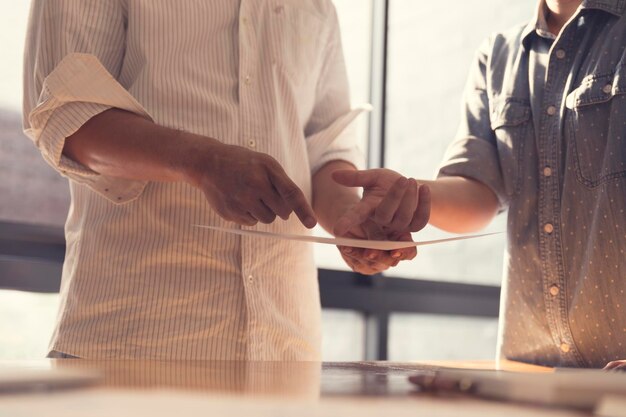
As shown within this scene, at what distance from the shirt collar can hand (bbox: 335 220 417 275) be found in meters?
0.55

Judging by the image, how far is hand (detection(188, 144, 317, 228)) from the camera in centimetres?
108

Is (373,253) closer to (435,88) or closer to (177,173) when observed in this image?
(177,173)

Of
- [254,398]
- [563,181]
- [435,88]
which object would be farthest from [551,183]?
[435,88]

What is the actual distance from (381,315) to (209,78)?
7.66 feet

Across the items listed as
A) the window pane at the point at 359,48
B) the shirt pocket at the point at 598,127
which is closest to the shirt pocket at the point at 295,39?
the shirt pocket at the point at 598,127

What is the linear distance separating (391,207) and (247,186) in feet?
1.02

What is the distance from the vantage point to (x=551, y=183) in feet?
4.75

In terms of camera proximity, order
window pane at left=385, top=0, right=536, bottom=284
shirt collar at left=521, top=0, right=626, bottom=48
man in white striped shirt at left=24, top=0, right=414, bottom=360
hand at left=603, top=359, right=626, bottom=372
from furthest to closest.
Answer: window pane at left=385, top=0, right=536, bottom=284
shirt collar at left=521, top=0, right=626, bottom=48
man in white striped shirt at left=24, top=0, right=414, bottom=360
hand at left=603, top=359, right=626, bottom=372

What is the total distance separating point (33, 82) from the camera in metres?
1.32

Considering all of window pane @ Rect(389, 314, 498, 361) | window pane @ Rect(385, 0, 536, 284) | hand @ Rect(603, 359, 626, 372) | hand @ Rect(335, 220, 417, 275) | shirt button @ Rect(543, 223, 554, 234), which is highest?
window pane @ Rect(385, 0, 536, 284)

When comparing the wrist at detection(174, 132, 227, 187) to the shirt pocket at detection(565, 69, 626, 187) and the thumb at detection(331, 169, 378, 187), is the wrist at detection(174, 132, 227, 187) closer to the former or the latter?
the thumb at detection(331, 169, 378, 187)

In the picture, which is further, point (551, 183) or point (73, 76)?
point (551, 183)

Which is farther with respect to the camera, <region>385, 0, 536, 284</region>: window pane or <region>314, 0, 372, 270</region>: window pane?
<region>385, 0, 536, 284</region>: window pane

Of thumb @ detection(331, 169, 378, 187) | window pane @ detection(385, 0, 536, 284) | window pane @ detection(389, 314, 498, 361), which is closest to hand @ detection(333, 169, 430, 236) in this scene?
thumb @ detection(331, 169, 378, 187)
